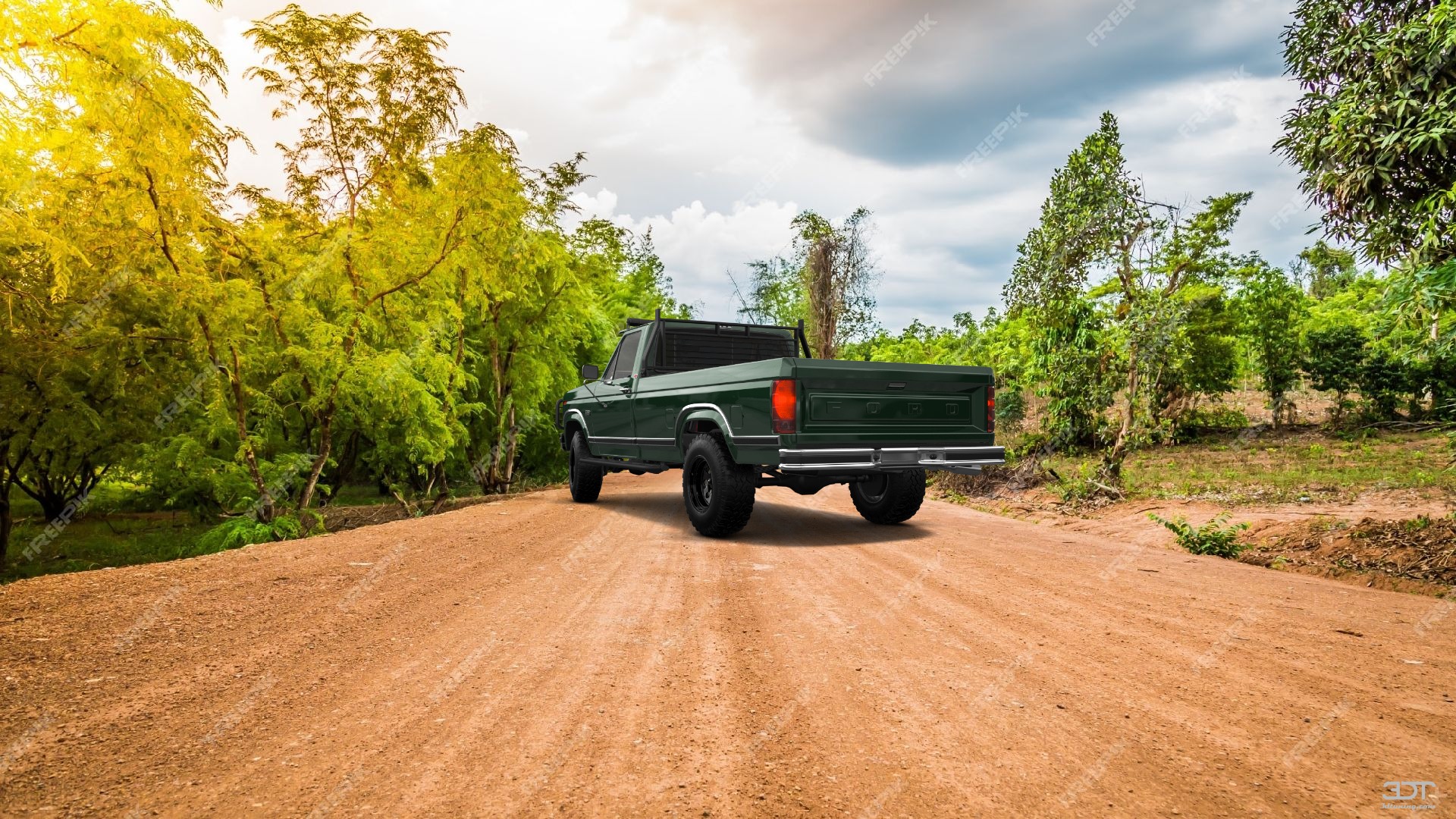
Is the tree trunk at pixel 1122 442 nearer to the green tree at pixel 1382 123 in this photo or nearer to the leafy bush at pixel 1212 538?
the leafy bush at pixel 1212 538

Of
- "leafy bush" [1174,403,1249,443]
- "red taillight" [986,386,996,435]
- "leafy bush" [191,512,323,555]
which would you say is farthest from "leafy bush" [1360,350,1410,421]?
"leafy bush" [191,512,323,555]

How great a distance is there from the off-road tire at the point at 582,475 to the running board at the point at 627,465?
0.31 feet

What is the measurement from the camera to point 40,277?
9.34m

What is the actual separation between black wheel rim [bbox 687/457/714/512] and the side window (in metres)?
2.10

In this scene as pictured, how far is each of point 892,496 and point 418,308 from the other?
24.1ft

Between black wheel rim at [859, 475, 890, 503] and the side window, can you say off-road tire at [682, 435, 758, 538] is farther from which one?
the side window

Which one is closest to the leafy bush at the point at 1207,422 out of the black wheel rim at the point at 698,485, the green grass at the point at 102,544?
the black wheel rim at the point at 698,485

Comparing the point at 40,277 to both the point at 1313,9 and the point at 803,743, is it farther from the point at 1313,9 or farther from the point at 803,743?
the point at 1313,9

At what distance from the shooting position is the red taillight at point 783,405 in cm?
623

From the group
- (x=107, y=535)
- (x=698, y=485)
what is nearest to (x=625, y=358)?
(x=698, y=485)

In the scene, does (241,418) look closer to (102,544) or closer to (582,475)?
(582,475)

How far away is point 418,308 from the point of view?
10.6 m

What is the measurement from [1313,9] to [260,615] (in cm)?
1063

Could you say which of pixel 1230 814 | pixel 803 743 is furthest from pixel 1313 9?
pixel 803 743
